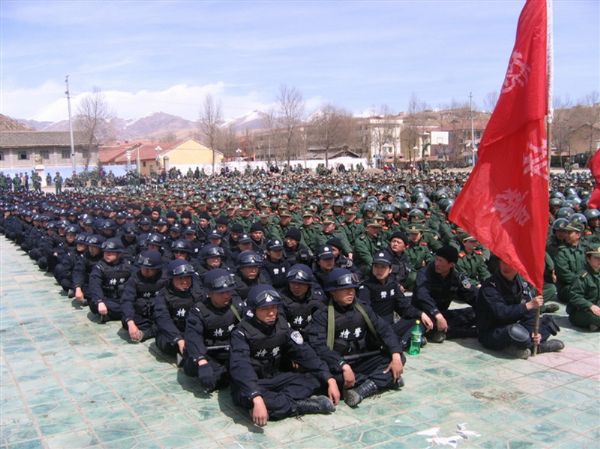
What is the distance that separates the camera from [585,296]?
842 centimetres

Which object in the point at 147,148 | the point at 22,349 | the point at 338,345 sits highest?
the point at 147,148

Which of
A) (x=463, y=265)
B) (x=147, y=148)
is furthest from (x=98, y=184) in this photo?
(x=463, y=265)

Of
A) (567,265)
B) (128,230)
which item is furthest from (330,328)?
(128,230)

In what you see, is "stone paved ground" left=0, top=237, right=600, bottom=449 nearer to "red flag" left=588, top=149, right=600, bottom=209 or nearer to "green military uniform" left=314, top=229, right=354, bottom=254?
"red flag" left=588, top=149, right=600, bottom=209

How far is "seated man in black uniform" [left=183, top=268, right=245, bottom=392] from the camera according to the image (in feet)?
20.3

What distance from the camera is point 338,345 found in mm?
6227

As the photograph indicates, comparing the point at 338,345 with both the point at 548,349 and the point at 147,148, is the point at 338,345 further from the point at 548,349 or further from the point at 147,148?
the point at 147,148

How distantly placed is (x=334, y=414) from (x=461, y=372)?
192 cm

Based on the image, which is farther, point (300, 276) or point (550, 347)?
point (550, 347)

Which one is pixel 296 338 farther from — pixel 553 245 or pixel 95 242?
pixel 553 245

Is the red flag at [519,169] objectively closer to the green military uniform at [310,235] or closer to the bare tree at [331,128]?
the green military uniform at [310,235]

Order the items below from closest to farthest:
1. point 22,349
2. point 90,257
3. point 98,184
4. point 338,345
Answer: point 338,345 → point 22,349 → point 90,257 → point 98,184

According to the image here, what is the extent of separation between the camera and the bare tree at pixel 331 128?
7488 centimetres

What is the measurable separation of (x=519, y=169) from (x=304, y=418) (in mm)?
3624
